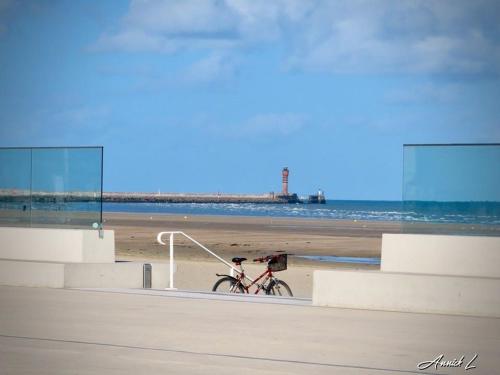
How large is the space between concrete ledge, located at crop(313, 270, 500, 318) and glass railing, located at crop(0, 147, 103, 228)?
13.0 ft

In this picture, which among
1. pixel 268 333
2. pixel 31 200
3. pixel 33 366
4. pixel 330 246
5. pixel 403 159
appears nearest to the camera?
pixel 33 366

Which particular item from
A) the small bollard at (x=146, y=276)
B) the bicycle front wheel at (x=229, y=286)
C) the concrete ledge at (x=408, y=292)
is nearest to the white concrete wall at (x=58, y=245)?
the small bollard at (x=146, y=276)

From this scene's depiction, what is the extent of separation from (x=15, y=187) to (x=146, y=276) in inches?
106

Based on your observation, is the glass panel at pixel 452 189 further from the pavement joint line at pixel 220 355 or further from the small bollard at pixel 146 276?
the pavement joint line at pixel 220 355

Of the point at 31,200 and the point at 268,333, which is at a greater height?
the point at 31,200

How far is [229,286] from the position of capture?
15680 millimetres

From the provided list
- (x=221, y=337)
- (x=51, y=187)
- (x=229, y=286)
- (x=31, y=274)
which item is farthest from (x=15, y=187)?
(x=221, y=337)

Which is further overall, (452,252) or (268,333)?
(452,252)

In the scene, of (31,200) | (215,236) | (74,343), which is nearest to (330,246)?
(215,236)

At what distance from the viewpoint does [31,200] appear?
16281 millimetres

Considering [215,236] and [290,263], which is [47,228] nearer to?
[290,263]

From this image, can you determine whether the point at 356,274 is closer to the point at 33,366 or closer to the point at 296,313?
the point at 296,313

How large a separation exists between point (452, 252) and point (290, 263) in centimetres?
1788

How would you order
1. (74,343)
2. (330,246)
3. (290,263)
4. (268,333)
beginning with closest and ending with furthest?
(74,343), (268,333), (290,263), (330,246)
